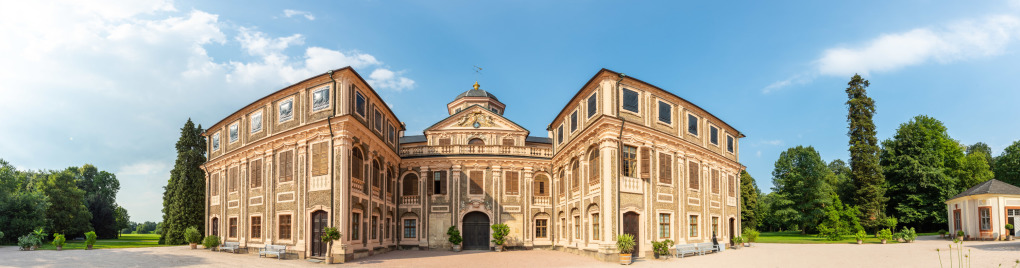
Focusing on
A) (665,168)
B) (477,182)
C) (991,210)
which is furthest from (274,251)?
(991,210)

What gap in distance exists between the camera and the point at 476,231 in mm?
34000

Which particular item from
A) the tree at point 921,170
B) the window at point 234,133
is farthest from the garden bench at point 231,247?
the tree at point 921,170

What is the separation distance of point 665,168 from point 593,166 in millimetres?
3562

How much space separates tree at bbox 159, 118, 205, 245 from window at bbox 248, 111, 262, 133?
606 inches

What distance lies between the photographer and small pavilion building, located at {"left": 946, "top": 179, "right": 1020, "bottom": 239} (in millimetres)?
33844

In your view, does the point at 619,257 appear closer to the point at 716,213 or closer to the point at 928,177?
the point at 716,213

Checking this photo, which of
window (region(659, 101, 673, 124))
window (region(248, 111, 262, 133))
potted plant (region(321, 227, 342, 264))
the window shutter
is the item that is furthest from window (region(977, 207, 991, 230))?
window (region(248, 111, 262, 133))

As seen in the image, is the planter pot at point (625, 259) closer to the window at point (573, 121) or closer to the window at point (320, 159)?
the window at point (573, 121)

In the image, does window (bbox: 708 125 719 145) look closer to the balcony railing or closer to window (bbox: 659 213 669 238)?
window (bbox: 659 213 669 238)

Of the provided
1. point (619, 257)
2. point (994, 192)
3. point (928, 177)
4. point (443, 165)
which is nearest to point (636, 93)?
point (619, 257)

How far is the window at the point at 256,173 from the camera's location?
27.5m

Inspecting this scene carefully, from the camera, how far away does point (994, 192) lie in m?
33.7

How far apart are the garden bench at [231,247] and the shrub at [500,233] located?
13644 mm

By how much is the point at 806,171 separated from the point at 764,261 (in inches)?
1483
